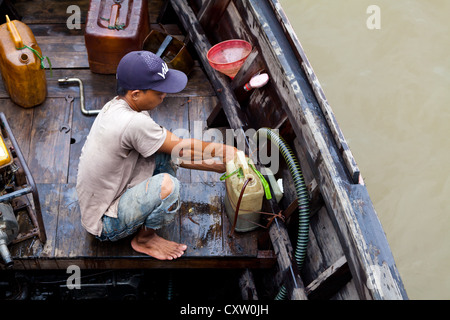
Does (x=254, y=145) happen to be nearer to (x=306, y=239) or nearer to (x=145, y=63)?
(x=306, y=239)

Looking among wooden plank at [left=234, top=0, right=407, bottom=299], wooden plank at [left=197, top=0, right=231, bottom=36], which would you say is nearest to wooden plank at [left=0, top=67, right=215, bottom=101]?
wooden plank at [left=197, top=0, right=231, bottom=36]

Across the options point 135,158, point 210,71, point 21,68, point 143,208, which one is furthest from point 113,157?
point 210,71

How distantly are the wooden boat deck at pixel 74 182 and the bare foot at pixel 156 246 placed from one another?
0.05 metres

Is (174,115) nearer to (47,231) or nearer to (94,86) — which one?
(94,86)

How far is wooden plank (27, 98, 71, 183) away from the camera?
151 inches

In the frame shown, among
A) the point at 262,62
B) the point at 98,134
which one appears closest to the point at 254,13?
the point at 262,62

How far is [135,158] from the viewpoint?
2959mm

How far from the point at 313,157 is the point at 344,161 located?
23cm

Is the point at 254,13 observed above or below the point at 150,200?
above

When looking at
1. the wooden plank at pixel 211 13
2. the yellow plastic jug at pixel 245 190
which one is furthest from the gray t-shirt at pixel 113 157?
the wooden plank at pixel 211 13

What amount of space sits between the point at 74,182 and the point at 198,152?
1226 mm

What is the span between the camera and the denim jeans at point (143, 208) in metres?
2.89

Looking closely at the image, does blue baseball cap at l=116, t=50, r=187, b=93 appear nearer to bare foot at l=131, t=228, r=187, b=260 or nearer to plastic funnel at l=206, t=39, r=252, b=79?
bare foot at l=131, t=228, r=187, b=260
